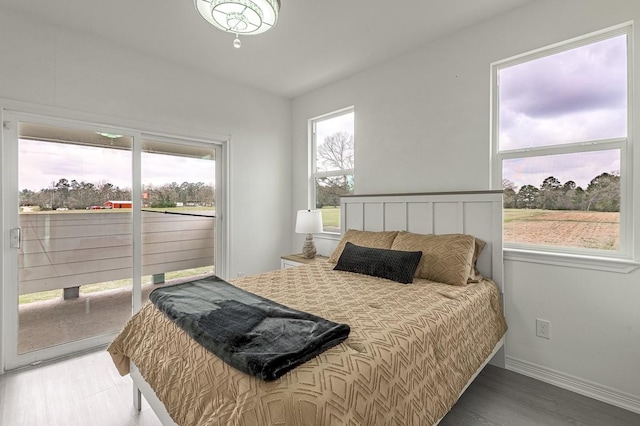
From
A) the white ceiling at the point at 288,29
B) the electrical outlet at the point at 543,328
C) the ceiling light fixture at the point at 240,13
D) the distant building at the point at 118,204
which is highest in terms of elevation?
the white ceiling at the point at 288,29

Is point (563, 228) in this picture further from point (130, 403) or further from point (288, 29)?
point (130, 403)

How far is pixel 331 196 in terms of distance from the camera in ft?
12.5

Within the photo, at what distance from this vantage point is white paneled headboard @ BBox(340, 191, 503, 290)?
7.68 feet

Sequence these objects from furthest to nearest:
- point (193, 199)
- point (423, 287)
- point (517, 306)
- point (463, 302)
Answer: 1. point (193, 199)
2. point (517, 306)
3. point (423, 287)
4. point (463, 302)

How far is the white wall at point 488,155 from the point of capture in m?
1.92

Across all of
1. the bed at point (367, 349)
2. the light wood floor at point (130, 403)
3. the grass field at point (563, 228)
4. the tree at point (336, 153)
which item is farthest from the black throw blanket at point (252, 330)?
the tree at point (336, 153)

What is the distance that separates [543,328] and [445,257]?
0.85m

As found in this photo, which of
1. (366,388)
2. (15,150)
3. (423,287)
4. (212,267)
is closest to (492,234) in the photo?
(423,287)

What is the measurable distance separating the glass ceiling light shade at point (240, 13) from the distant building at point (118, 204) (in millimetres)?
1963

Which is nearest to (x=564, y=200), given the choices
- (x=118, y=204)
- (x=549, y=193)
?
(x=549, y=193)

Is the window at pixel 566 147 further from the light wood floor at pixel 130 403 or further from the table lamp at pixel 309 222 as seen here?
the table lamp at pixel 309 222

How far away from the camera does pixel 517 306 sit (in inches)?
90.7

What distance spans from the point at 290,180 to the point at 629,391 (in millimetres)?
3679

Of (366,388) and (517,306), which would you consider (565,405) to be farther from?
(366,388)
